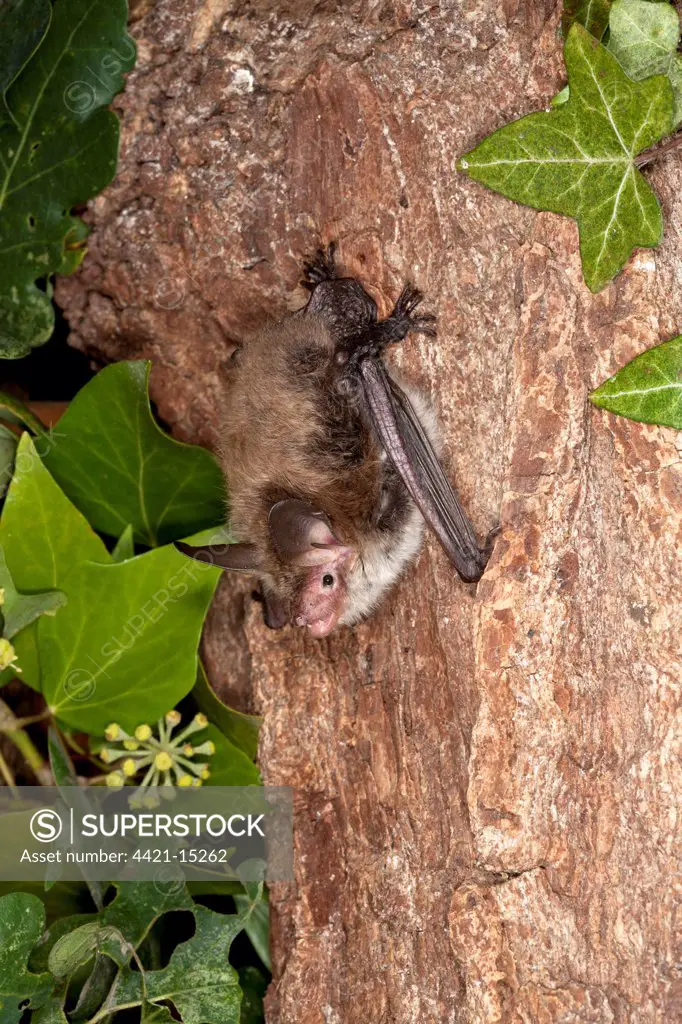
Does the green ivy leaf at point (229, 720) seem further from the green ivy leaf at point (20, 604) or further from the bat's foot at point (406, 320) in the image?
the bat's foot at point (406, 320)

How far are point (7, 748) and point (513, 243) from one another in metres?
2.40

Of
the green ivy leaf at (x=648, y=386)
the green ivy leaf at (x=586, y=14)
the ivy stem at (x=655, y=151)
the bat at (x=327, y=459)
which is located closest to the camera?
the green ivy leaf at (x=648, y=386)

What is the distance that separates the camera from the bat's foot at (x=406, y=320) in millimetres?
2836

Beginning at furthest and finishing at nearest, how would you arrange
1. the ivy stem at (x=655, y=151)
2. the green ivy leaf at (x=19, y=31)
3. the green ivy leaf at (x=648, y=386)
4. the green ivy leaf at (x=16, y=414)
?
1. the green ivy leaf at (x=16, y=414)
2. the green ivy leaf at (x=19, y=31)
3. the ivy stem at (x=655, y=151)
4. the green ivy leaf at (x=648, y=386)

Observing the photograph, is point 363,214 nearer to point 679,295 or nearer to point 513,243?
point 513,243

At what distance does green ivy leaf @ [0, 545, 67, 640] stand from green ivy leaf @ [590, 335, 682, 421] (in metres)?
1.69

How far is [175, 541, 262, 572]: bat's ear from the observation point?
2922 mm

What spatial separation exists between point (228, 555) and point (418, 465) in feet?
2.21

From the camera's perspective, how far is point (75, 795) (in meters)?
3.03

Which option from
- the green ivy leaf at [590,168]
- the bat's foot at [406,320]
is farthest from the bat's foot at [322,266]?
the green ivy leaf at [590,168]

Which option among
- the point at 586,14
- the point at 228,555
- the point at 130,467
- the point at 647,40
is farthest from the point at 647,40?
the point at 130,467

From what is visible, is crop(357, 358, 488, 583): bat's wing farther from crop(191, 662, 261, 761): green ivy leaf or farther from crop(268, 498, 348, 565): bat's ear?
crop(191, 662, 261, 761): green ivy leaf

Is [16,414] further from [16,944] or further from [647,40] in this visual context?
[647,40]

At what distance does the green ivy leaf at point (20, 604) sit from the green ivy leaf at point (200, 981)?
0.98m
